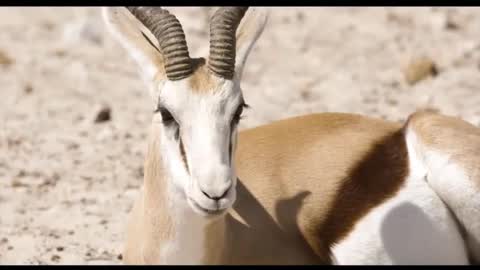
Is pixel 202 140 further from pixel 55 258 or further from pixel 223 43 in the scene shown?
pixel 55 258

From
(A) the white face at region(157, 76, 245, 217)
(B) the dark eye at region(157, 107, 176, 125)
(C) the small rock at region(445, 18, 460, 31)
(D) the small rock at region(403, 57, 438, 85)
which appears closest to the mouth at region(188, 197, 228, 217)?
(A) the white face at region(157, 76, 245, 217)

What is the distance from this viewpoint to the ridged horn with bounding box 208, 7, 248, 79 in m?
4.70

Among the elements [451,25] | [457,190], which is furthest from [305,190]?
[451,25]

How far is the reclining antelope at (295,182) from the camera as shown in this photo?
4.75 meters

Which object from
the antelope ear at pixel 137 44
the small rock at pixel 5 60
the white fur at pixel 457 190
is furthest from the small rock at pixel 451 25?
the antelope ear at pixel 137 44

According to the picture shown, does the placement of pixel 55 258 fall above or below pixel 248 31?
below

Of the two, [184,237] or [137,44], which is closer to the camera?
[184,237]

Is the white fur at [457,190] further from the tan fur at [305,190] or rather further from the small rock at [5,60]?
the small rock at [5,60]

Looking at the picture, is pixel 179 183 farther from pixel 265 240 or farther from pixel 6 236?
pixel 6 236

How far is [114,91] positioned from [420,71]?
2.83 m

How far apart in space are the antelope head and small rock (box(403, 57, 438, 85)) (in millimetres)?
4469

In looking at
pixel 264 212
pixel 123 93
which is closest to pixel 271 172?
pixel 264 212

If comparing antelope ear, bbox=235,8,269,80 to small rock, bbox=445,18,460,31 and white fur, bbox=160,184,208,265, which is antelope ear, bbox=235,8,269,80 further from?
small rock, bbox=445,18,460,31

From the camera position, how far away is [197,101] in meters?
4.57
